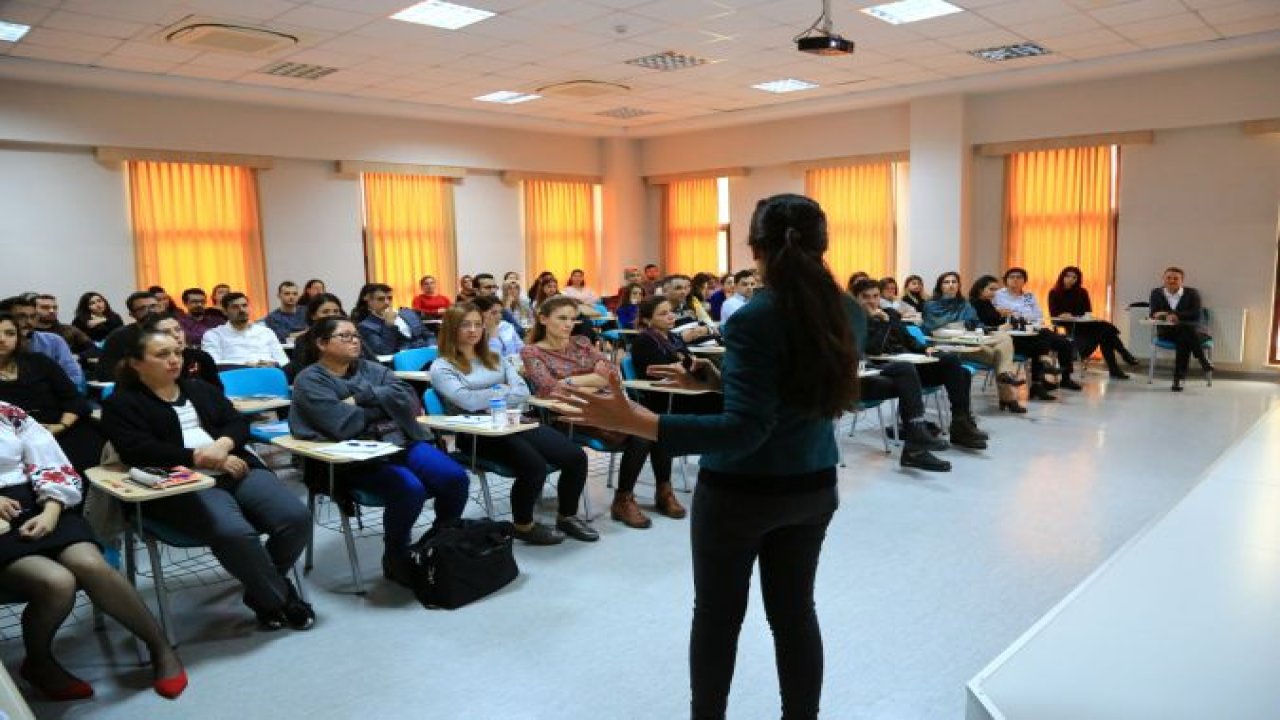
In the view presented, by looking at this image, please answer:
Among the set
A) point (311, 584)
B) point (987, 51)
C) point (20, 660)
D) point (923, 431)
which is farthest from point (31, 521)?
point (987, 51)

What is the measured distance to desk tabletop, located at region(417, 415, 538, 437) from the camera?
3871mm

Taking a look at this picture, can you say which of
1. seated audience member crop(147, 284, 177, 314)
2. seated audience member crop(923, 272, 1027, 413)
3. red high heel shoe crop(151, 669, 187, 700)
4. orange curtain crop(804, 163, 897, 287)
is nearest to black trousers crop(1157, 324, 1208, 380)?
seated audience member crop(923, 272, 1027, 413)

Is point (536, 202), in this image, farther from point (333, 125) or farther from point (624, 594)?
point (624, 594)

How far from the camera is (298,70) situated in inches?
335

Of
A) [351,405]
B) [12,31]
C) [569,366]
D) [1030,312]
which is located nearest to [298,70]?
[12,31]

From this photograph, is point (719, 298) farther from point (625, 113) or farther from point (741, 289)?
point (625, 113)

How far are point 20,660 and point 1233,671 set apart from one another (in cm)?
367

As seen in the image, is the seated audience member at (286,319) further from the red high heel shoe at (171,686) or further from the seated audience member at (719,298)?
the red high heel shoe at (171,686)

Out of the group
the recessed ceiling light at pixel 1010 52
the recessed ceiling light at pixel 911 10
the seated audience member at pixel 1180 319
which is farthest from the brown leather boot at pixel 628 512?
the seated audience member at pixel 1180 319

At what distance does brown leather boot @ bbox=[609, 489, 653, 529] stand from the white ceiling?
3898 millimetres

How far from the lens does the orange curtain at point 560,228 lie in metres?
13.0

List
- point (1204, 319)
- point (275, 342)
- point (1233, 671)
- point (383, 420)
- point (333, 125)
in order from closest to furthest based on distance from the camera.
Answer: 1. point (1233, 671)
2. point (383, 420)
3. point (275, 342)
4. point (1204, 319)
5. point (333, 125)

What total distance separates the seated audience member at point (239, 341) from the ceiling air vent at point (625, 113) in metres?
6.19

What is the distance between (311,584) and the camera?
3.81 metres
